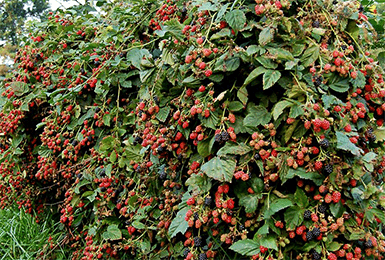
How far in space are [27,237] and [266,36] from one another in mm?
2762

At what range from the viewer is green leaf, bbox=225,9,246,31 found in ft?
5.31

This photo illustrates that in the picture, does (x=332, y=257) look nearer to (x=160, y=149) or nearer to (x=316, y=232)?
(x=316, y=232)

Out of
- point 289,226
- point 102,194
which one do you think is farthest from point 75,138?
point 289,226

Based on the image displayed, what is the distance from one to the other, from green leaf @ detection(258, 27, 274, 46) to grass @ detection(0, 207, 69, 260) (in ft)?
7.18

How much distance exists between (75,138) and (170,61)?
1159mm

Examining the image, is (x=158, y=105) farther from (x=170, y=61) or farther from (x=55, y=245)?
(x=55, y=245)

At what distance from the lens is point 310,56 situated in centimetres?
161

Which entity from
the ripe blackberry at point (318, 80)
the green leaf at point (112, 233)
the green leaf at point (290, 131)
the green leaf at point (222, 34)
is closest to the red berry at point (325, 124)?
the green leaf at point (290, 131)

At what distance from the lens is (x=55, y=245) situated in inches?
117

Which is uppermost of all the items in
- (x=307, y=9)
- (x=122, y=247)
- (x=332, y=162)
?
(x=307, y=9)

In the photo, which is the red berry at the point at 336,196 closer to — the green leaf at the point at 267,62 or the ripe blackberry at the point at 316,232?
the ripe blackberry at the point at 316,232

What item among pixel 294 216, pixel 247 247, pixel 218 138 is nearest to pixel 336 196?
pixel 294 216


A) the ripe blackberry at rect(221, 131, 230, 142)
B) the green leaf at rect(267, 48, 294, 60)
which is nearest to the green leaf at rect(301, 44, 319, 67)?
the green leaf at rect(267, 48, 294, 60)

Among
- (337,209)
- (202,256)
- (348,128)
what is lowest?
(202,256)
